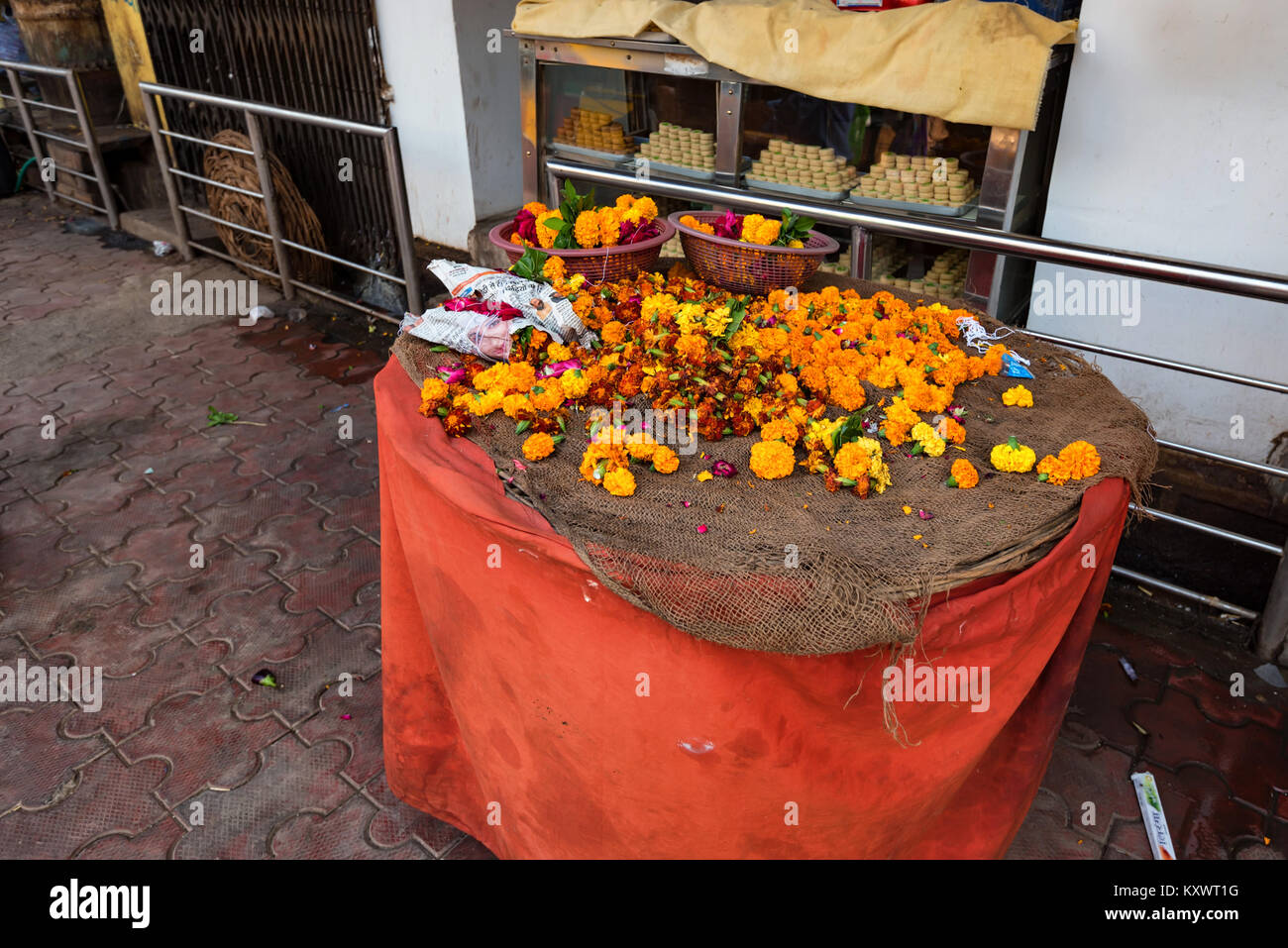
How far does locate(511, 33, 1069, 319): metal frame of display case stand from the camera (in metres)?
3.21

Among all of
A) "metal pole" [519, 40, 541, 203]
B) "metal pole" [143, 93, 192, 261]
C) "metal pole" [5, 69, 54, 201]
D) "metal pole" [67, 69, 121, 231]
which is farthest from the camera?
"metal pole" [5, 69, 54, 201]

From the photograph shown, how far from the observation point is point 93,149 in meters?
6.51

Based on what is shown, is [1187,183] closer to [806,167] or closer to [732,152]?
[806,167]

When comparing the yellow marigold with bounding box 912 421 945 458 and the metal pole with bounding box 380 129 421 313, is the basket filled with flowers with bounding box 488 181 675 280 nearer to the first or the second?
the yellow marigold with bounding box 912 421 945 458

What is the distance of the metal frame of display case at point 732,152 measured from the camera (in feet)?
10.5

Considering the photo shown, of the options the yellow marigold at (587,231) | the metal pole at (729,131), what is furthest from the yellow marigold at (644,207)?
the metal pole at (729,131)

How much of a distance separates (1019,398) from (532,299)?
1089 mm

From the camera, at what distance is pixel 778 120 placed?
4.25 metres

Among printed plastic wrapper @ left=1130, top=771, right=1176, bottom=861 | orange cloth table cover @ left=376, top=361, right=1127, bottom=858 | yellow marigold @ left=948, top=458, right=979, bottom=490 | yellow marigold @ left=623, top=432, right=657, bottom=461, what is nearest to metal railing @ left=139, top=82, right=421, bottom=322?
orange cloth table cover @ left=376, top=361, right=1127, bottom=858

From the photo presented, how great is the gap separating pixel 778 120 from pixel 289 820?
375cm

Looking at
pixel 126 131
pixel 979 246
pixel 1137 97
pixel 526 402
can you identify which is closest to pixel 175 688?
pixel 526 402

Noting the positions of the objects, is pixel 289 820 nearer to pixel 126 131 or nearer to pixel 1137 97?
pixel 1137 97

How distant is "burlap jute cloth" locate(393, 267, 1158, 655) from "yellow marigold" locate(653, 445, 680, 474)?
2 centimetres

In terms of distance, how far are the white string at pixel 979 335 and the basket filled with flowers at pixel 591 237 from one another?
32.0 inches
